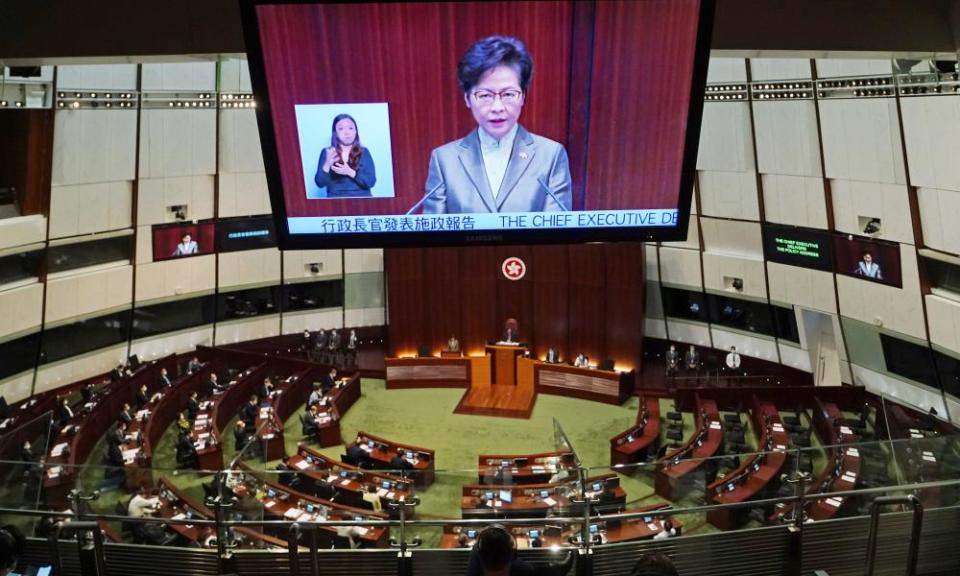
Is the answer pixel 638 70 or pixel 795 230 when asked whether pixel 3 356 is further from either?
pixel 795 230

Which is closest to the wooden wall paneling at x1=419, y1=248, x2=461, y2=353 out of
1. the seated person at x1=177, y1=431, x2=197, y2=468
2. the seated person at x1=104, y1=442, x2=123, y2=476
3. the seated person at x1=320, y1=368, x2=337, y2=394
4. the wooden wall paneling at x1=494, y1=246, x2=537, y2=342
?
the wooden wall paneling at x1=494, y1=246, x2=537, y2=342

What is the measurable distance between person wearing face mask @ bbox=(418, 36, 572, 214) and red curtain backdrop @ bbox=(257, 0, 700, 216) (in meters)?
0.06

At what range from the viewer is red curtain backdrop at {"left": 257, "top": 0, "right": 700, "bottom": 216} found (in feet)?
13.2

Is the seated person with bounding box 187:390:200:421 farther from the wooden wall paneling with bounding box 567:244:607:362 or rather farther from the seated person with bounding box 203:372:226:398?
the wooden wall paneling with bounding box 567:244:607:362

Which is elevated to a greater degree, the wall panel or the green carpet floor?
the wall panel

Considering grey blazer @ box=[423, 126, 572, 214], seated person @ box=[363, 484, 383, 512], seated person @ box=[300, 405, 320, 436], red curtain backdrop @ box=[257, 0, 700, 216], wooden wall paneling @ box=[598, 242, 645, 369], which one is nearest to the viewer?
red curtain backdrop @ box=[257, 0, 700, 216]

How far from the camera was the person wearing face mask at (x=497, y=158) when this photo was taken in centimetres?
423

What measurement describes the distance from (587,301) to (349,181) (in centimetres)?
1076

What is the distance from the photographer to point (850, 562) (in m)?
3.80

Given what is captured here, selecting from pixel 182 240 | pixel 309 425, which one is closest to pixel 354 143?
pixel 309 425

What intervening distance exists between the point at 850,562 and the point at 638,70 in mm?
2858

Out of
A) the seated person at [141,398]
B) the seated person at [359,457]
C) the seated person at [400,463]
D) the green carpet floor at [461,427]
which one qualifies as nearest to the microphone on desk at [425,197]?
the green carpet floor at [461,427]

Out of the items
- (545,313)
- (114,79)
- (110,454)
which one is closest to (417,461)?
(110,454)

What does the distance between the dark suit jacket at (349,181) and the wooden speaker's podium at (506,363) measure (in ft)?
33.6
